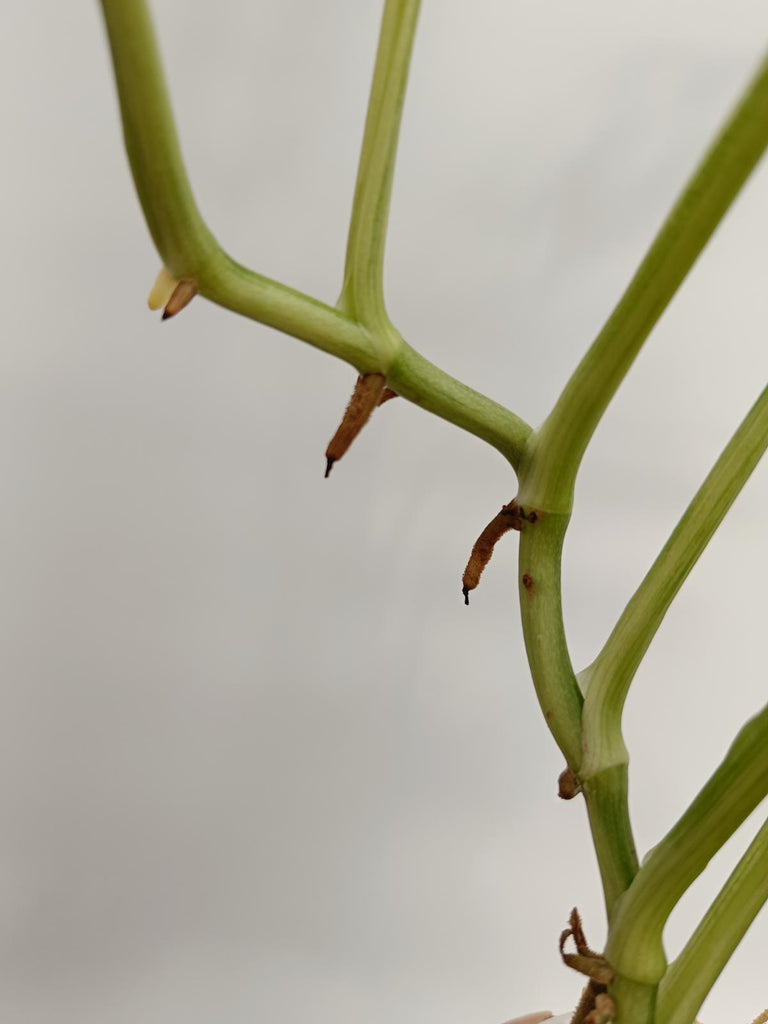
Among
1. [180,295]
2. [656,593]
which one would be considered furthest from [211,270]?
[656,593]

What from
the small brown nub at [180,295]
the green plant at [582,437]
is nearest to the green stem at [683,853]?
the green plant at [582,437]

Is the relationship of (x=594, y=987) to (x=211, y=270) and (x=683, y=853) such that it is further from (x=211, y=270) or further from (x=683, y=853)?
(x=211, y=270)

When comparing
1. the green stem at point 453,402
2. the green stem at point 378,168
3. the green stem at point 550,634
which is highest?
the green stem at point 378,168

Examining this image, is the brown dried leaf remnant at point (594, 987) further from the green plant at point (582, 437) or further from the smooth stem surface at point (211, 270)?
the smooth stem surface at point (211, 270)

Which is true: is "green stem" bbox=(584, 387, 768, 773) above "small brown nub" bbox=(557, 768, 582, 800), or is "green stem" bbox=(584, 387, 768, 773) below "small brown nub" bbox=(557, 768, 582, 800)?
above

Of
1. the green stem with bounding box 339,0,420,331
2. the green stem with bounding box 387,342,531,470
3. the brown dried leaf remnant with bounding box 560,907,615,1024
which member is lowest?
the brown dried leaf remnant with bounding box 560,907,615,1024

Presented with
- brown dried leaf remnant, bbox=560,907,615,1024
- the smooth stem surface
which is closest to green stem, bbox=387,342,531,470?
the smooth stem surface

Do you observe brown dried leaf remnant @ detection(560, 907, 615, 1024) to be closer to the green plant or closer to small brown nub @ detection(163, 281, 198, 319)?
the green plant
